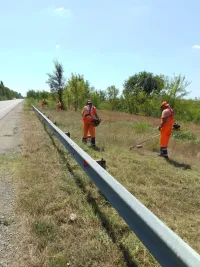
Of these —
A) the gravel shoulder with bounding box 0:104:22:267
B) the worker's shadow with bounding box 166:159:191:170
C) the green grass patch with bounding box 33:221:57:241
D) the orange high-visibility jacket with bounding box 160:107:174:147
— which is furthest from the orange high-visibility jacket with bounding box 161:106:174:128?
the green grass patch with bounding box 33:221:57:241

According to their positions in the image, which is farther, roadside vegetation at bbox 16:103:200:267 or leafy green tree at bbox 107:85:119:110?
leafy green tree at bbox 107:85:119:110

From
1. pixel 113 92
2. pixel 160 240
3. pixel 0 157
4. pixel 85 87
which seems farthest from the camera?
pixel 113 92

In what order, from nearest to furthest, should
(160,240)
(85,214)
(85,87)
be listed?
(160,240) → (85,214) → (85,87)

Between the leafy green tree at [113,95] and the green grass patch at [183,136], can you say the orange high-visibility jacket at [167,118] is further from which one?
the leafy green tree at [113,95]

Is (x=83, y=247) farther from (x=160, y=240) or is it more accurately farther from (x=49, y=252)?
(x=160, y=240)

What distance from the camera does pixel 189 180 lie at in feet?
18.1

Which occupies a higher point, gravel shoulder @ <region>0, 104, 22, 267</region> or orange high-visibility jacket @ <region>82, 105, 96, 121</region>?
orange high-visibility jacket @ <region>82, 105, 96, 121</region>

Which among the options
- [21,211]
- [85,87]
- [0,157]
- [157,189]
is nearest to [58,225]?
[21,211]

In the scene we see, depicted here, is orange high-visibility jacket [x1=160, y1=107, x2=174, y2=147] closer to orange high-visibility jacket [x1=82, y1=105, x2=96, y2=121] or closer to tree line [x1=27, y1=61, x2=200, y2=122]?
orange high-visibility jacket [x1=82, y1=105, x2=96, y2=121]

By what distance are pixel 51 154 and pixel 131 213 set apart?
4.41 metres

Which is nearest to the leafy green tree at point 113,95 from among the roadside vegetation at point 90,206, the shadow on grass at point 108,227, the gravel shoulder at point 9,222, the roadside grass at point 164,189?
the roadside vegetation at point 90,206

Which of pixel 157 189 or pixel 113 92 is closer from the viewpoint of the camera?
pixel 157 189

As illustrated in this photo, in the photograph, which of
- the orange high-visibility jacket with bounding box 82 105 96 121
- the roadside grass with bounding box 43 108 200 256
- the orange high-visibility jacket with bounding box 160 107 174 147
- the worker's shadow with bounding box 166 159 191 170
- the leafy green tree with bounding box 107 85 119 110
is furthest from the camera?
the leafy green tree with bounding box 107 85 119 110

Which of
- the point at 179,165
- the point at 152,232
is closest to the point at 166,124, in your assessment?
the point at 179,165
